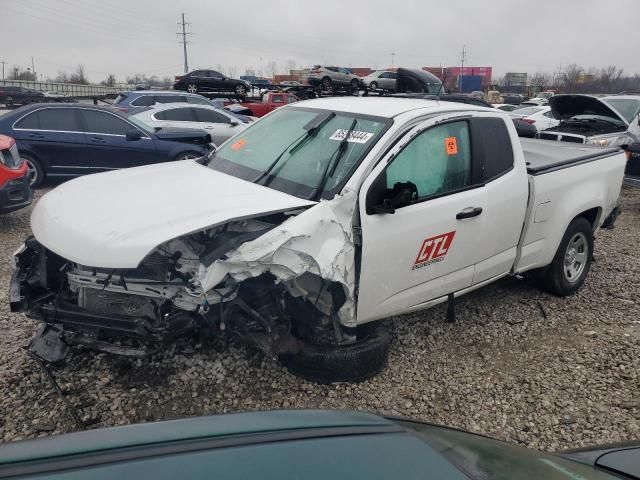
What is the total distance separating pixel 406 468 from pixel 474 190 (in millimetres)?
2941

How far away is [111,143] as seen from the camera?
9023 millimetres

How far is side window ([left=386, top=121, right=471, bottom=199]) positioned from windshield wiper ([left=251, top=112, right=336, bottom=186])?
722 millimetres

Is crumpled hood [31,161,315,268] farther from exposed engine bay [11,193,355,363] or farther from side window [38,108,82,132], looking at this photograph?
side window [38,108,82,132]

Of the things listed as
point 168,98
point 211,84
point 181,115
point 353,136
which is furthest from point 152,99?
point 353,136

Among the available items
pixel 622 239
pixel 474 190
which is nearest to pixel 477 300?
pixel 474 190

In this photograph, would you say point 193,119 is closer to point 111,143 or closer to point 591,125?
point 111,143

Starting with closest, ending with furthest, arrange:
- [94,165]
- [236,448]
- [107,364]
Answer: [236,448]
[107,364]
[94,165]

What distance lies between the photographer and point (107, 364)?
3.55 m

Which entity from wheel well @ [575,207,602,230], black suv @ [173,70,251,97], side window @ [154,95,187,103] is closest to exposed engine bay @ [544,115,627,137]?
wheel well @ [575,207,602,230]

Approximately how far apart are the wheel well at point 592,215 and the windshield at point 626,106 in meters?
5.84

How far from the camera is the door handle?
3705 mm

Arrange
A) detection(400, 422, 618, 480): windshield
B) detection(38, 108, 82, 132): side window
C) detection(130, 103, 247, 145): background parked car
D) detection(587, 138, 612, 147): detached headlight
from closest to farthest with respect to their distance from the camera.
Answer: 1. detection(400, 422, 618, 480): windshield
2. detection(38, 108, 82, 132): side window
3. detection(587, 138, 612, 147): detached headlight
4. detection(130, 103, 247, 145): background parked car

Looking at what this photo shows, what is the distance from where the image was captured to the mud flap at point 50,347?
125 inches

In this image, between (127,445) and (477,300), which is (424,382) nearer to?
(477,300)
